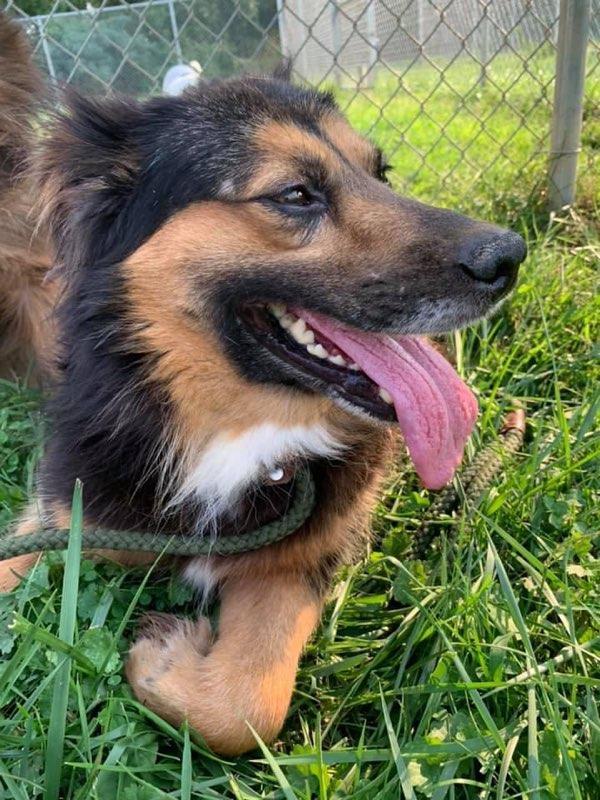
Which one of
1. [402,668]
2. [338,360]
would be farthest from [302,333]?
[402,668]

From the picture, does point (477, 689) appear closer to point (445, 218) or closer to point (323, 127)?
point (445, 218)

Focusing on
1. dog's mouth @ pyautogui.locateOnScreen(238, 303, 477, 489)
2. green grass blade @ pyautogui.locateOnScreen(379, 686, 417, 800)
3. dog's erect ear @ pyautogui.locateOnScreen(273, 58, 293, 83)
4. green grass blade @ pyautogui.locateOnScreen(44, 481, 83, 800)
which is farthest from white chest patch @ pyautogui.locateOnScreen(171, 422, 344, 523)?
dog's erect ear @ pyautogui.locateOnScreen(273, 58, 293, 83)

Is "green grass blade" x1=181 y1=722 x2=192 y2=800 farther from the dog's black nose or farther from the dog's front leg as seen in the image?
the dog's black nose

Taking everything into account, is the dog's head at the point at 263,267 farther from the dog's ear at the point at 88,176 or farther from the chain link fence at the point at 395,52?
the chain link fence at the point at 395,52

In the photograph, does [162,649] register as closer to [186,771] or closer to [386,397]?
[186,771]

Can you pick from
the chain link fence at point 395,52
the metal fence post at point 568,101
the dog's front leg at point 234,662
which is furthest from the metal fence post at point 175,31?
the dog's front leg at point 234,662

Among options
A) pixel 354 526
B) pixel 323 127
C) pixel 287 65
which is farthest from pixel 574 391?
pixel 287 65
